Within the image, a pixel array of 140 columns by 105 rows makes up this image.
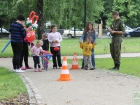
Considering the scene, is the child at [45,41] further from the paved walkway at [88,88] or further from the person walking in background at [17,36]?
the paved walkway at [88,88]

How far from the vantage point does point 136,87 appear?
10.1 metres

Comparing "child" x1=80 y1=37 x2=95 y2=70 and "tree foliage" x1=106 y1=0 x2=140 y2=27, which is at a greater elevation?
"tree foliage" x1=106 y1=0 x2=140 y2=27

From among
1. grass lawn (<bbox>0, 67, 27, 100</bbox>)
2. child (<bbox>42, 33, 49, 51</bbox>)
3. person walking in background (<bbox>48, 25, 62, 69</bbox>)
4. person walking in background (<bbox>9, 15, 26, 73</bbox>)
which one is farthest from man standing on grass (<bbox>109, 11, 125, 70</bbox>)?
grass lawn (<bbox>0, 67, 27, 100</bbox>)

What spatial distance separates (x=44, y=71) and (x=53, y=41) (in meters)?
1.36

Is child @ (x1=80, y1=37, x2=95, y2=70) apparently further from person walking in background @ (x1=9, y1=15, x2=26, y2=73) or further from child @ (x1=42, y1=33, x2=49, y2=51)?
person walking in background @ (x1=9, y1=15, x2=26, y2=73)

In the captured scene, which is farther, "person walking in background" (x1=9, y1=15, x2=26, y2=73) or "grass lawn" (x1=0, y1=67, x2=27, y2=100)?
"person walking in background" (x1=9, y1=15, x2=26, y2=73)

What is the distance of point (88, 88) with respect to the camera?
10.1 meters

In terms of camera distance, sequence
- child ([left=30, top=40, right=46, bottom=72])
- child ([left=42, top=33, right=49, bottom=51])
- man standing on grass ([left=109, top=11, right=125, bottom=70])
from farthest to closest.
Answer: child ([left=42, top=33, right=49, bottom=51]), child ([left=30, top=40, right=46, bottom=72]), man standing on grass ([left=109, top=11, right=125, bottom=70])

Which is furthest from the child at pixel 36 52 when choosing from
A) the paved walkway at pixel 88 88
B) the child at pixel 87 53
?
the child at pixel 87 53

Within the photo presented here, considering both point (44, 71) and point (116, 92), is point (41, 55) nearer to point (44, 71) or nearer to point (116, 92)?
point (44, 71)

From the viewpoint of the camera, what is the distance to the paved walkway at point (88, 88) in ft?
27.7

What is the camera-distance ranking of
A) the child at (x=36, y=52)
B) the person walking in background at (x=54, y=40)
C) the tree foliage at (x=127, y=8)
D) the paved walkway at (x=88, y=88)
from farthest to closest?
the tree foliage at (x=127, y=8), the person walking in background at (x=54, y=40), the child at (x=36, y=52), the paved walkway at (x=88, y=88)

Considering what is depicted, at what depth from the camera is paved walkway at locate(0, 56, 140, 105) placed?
8.45m

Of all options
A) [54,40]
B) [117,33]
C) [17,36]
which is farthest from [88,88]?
[54,40]
